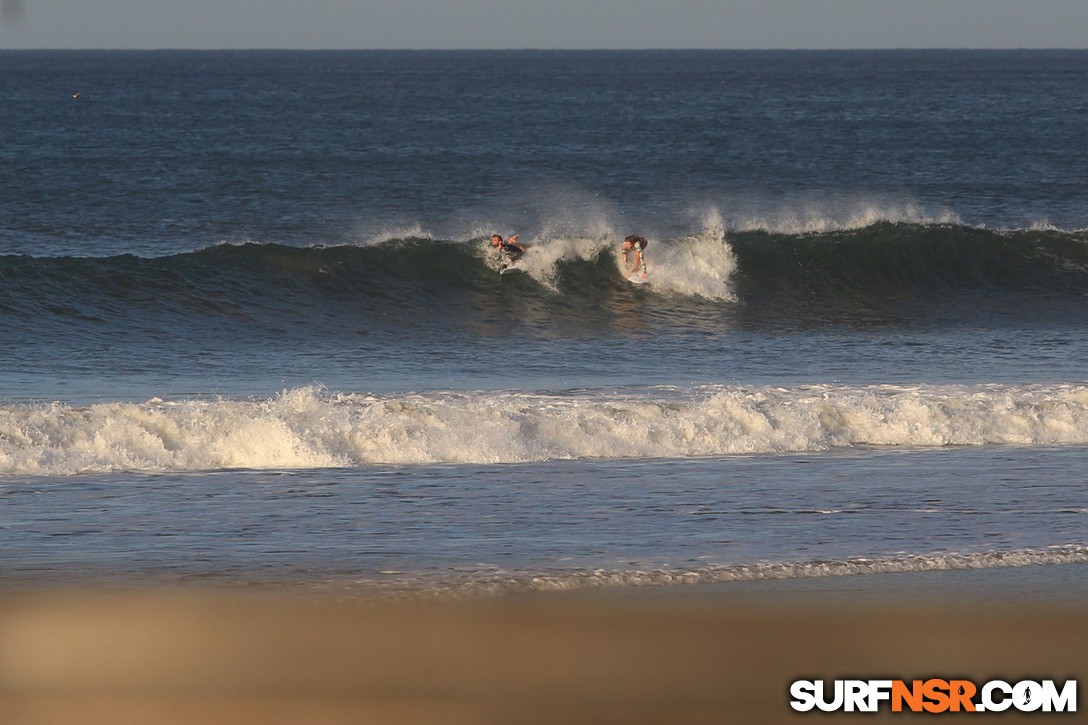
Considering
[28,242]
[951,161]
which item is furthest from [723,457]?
[951,161]

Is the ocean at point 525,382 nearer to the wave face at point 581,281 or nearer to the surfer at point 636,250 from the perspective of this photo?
the wave face at point 581,281

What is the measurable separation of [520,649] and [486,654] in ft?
0.54

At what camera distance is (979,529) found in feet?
26.4

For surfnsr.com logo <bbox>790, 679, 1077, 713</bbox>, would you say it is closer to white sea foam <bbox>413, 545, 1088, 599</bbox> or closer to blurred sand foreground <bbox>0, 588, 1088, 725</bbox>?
blurred sand foreground <bbox>0, 588, 1088, 725</bbox>

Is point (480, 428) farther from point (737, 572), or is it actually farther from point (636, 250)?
point (636, 250)

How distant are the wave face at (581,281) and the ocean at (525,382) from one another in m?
0.08

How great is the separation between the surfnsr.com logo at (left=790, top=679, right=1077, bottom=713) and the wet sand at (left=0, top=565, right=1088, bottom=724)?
7 cm

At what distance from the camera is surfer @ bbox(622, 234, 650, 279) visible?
22.2 metres

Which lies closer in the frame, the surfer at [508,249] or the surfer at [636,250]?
the surfer at [636,250]

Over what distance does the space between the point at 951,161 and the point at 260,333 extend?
139 ft

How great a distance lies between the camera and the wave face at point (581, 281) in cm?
1959

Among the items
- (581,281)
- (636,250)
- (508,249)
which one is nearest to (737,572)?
(581,281)

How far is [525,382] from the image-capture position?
1450 cm

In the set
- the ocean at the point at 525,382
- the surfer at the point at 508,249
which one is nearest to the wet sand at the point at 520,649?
the ocean at the point at 525,382
